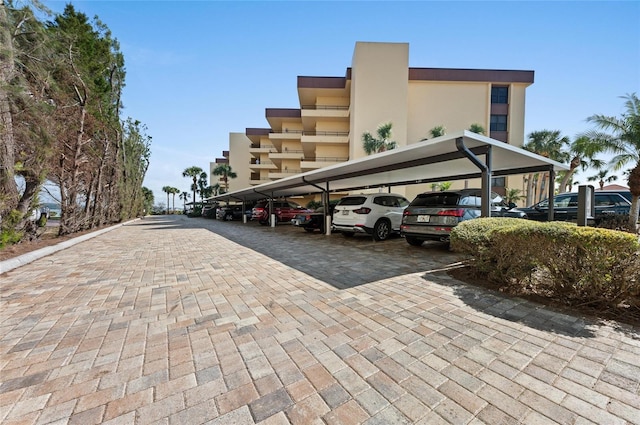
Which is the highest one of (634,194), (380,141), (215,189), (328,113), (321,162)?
(328,113)

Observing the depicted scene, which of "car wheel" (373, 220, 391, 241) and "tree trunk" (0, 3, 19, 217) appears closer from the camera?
"tree trunk" (0, 3, 19, 217)

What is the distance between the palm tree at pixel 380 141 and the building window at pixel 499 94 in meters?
14.6

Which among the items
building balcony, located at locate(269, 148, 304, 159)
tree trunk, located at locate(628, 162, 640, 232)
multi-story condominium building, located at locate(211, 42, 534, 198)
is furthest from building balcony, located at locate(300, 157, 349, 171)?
tree trunk, located at locate(628, 162, 640, 232)

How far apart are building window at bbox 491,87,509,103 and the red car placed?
28.5 meters

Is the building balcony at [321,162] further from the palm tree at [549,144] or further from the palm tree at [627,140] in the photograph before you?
the palm tree at [627,140]

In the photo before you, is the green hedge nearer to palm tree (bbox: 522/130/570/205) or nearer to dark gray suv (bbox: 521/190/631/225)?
dark gray suv (bbox: 521/190/631/225)

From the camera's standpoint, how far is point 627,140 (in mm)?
10398

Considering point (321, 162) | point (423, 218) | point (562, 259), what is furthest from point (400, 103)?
point (562, 259)

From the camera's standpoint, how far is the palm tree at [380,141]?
83.4ft

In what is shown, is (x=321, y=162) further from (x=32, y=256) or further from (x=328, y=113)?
(x=32, y=256)

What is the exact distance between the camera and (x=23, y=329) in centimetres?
266

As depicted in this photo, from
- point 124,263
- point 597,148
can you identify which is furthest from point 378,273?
point 597,148

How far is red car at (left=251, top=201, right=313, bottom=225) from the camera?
1599 centimetres

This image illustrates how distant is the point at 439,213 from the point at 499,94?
108 feet
